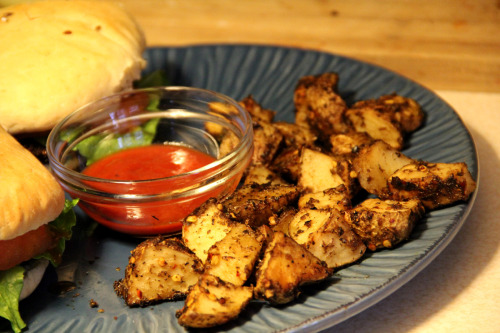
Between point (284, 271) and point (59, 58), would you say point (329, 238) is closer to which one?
point (284, 271)

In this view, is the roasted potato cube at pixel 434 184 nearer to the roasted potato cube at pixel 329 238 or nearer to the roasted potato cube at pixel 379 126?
the roasted potato cube at pixel 329 238

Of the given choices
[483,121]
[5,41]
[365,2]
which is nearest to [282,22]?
[365,2]

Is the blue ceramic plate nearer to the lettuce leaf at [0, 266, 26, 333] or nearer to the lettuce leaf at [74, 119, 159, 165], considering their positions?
the lettuce leaf at [0, 266, 26, 333]

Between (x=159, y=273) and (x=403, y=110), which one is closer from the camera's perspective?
(x=159, y=273)

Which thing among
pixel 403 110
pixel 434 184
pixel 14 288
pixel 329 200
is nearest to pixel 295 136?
pixel 403 110

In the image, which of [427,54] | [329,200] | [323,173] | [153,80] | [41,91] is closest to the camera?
[329,200]

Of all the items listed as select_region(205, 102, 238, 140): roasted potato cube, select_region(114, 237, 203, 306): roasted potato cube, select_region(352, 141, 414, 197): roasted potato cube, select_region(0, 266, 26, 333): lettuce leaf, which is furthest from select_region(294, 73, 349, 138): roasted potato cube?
select_region(0, 266, 26, 333): lettuce leaf

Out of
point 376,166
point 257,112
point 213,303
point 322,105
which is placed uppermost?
point 376,166

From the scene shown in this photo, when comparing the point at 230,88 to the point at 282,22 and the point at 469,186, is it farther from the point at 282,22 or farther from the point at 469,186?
the point at 469,186
